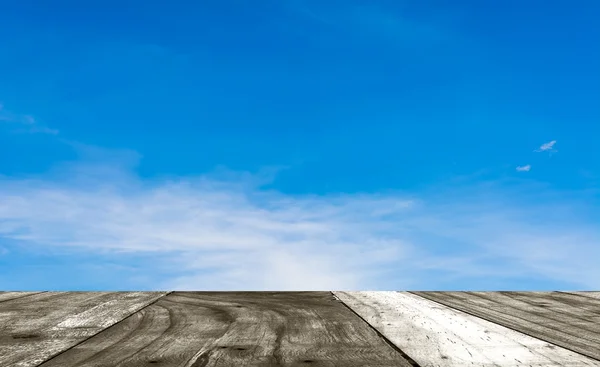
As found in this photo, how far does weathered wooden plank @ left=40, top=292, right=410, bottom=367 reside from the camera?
1.61m

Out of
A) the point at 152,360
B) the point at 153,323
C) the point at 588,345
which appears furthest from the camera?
the point at 153,323

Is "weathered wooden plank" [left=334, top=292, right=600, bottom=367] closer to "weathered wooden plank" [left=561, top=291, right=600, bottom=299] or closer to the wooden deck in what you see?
the wooden deck

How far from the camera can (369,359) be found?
1629 mm

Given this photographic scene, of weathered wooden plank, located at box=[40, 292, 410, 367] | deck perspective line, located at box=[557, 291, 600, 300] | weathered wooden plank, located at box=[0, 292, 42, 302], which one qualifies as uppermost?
deck perspective line, located at box=[557, 291, 600, 300]

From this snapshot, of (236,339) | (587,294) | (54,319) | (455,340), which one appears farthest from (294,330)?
(587,294)

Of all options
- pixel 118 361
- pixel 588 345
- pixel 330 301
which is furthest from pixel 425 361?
pixel 330 301

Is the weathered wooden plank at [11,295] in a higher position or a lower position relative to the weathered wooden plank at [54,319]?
higher

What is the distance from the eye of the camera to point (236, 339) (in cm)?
191

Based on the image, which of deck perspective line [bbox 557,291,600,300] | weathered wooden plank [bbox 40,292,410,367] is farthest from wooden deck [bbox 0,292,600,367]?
deck perspective line [bbox 557,291,600,300]

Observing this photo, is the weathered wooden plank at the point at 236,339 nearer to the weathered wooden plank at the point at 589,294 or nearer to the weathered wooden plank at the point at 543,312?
the weathered wooden plank at the point at 543,312

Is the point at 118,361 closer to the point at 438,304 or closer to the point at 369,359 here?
the point at 369,359

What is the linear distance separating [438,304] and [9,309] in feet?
7.27

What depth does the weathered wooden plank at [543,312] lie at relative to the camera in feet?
6.69

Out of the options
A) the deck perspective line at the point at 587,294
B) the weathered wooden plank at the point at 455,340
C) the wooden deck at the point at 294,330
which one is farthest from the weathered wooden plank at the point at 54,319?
the deck perspective line at the point at 587,294
